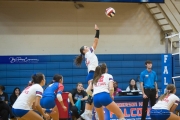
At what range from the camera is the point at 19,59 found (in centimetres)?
1433

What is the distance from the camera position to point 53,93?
962cm

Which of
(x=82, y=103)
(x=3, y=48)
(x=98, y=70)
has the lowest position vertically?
(x=82, y=103)

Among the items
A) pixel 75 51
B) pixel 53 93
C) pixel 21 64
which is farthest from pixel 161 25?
pixel 53 93

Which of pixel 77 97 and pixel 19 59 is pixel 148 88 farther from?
pixel 19 59

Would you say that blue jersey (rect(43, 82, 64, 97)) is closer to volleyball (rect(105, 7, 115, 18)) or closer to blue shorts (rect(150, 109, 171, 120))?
volleyball (rect(105, 7, 115, 18))

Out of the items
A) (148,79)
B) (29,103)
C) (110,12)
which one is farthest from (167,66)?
(29,103)


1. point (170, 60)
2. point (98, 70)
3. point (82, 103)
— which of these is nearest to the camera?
point (98, 70)

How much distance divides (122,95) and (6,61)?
5.31 m

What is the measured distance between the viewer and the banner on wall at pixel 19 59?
14.2 meters

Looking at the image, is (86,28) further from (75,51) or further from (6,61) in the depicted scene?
(6,61)

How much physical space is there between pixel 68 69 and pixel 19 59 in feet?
6.39

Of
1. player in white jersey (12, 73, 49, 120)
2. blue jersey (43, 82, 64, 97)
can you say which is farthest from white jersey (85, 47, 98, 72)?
player in white jersey (12, 73, 49, 120)

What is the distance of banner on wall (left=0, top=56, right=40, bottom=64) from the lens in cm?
1425

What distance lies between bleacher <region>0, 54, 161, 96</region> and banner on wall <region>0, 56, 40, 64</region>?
0.12m
